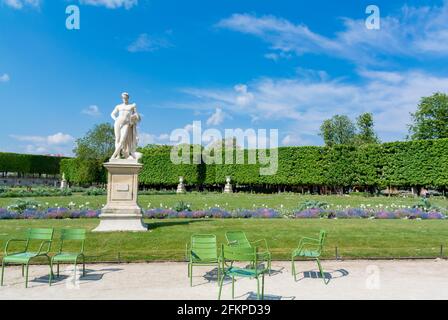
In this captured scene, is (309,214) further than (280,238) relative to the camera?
Yes

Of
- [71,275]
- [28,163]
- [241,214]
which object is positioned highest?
[28,163]

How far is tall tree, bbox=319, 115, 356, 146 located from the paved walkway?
59531mm

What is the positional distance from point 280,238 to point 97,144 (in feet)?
165

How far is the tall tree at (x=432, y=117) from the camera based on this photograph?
161 feet

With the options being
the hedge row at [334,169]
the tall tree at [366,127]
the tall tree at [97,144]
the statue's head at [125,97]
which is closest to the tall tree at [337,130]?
the tall tree at [366,127]

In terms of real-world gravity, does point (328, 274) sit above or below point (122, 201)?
below

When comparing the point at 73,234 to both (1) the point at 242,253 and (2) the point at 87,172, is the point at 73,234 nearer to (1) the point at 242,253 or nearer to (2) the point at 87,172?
(1) the point at 242,253

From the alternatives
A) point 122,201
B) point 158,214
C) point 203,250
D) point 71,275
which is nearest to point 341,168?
point 158,214

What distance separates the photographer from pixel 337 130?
218 ft

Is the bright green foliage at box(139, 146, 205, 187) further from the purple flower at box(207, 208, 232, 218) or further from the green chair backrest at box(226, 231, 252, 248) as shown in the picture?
the green chair backrest at box(226, 231, 252, 248)

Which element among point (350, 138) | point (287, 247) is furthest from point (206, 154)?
point (287, 247)

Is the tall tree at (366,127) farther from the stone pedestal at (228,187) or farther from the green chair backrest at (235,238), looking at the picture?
the green chair backrest at (235,238)

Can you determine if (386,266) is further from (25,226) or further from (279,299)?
(25,226)

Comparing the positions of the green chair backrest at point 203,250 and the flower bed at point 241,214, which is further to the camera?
the flower bed at point 241,214
